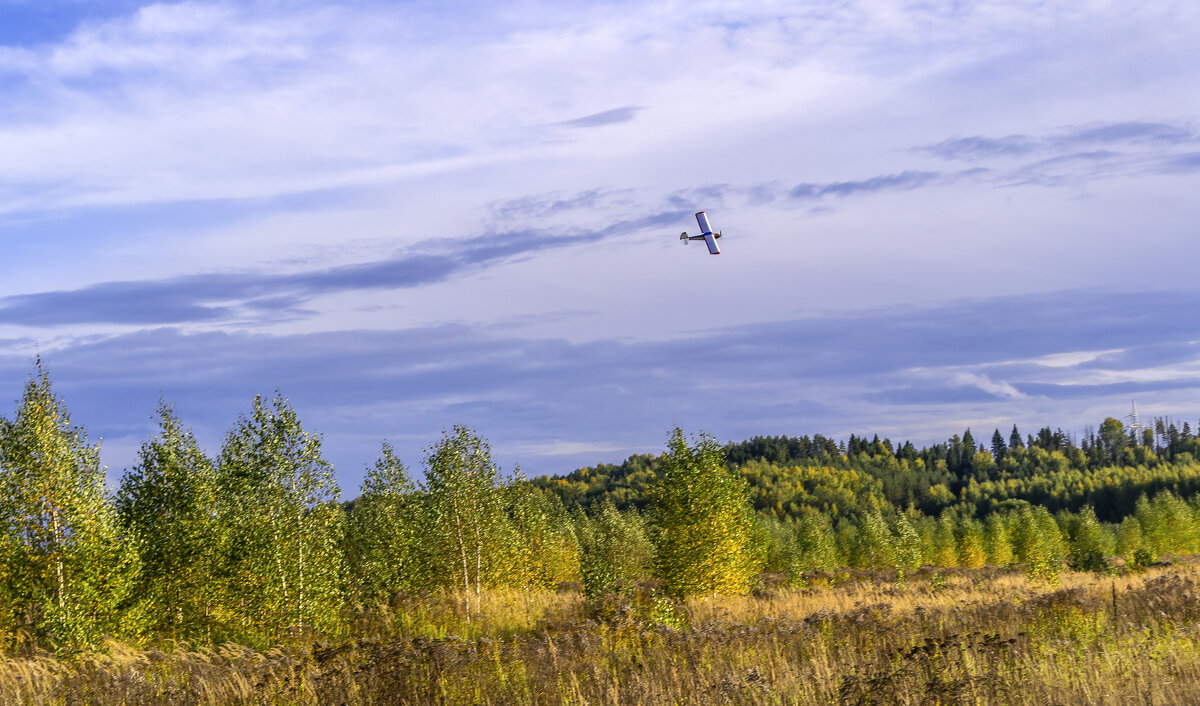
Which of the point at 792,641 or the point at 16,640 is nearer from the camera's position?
the point at 792,641

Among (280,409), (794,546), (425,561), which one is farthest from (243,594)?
(794,546)

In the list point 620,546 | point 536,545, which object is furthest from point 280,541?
point 620,546

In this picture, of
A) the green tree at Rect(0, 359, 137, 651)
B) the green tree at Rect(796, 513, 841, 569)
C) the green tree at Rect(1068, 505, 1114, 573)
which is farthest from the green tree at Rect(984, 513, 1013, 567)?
the green tree at Rect(0, 359, 137, 651)

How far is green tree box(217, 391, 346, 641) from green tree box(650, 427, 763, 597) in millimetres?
14135

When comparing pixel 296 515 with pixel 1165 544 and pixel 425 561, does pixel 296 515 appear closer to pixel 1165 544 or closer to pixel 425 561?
pixel 425 561

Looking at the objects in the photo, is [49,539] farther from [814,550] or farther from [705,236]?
[814,550]

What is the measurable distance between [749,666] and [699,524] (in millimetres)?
24448

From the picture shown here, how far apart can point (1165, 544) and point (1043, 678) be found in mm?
89118

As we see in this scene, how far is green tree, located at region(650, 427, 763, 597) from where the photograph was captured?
3634 centimetres

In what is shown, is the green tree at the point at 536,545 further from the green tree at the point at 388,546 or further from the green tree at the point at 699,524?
the green tree at the point at 699,524

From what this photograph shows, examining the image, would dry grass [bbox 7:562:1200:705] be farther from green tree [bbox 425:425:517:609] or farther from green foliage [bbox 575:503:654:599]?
green foliage [bbox 575:503:654:599]

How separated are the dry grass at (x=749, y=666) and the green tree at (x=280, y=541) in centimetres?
740

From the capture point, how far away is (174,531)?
34875 millimetres

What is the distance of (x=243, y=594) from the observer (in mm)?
27891
